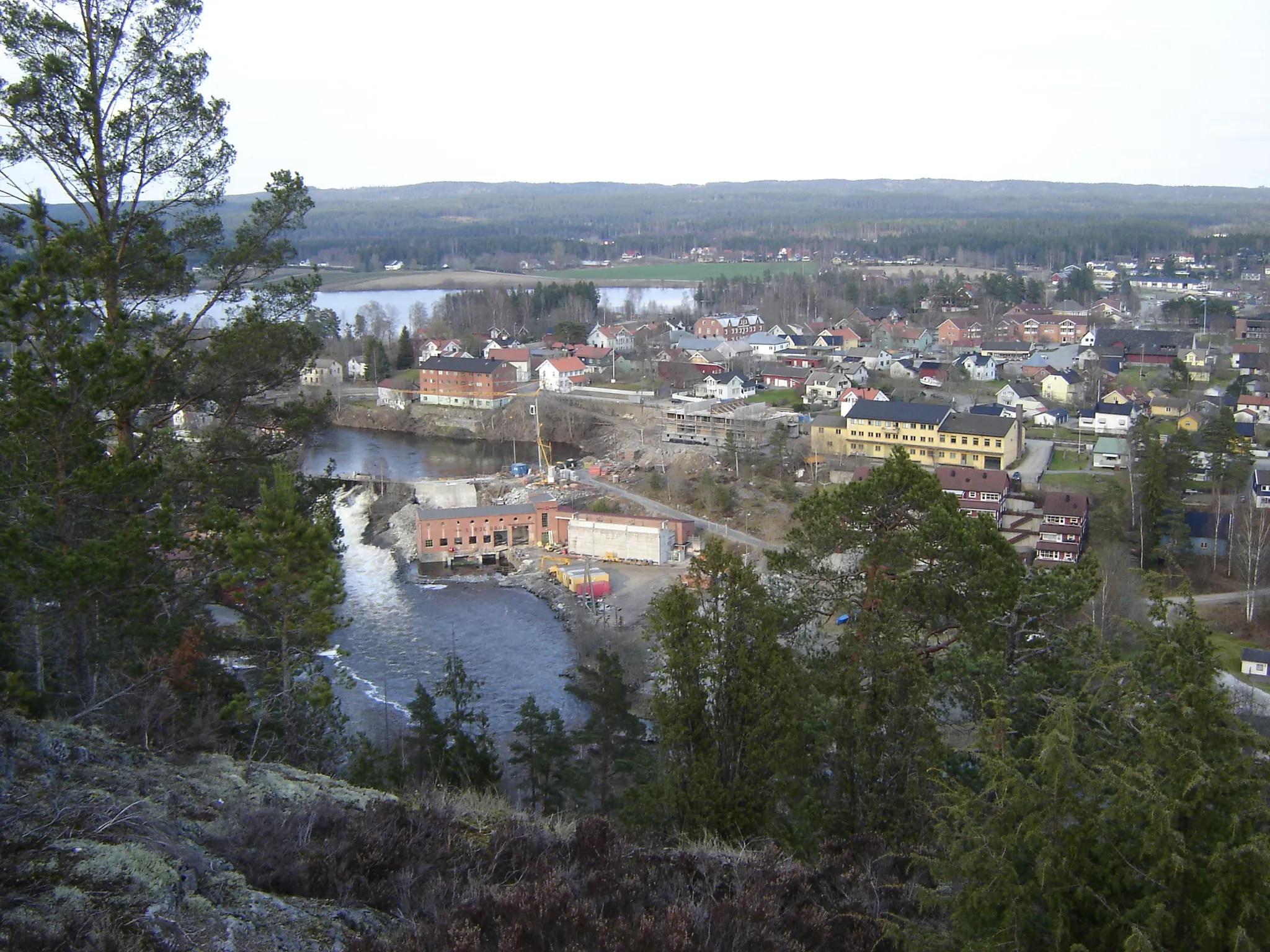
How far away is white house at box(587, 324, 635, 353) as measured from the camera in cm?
1866

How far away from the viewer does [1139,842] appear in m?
1.35

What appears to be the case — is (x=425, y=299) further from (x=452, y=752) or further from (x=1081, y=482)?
(x=452, y=752)

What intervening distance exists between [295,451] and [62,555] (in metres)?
1.14

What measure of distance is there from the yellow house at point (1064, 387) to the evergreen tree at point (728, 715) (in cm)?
1141

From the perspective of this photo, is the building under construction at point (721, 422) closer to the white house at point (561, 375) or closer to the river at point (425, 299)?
the white house at point (561, 375)

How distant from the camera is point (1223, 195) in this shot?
73.6 metres

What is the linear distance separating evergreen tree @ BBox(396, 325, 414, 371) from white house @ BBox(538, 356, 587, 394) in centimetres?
307

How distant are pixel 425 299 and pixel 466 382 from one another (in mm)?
15398

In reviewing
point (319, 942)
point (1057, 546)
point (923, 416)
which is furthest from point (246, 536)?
point (923, 416)

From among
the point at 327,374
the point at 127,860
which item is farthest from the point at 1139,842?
the point at 327,374

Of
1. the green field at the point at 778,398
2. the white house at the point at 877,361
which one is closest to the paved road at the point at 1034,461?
the green field at the point at 778,398

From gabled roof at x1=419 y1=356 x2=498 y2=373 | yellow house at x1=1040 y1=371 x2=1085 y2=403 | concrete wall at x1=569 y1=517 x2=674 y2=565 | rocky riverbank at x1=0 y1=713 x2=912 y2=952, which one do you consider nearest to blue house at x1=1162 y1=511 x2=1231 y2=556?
concrete wall at x1=569 y1=517 x2=674 y2=565

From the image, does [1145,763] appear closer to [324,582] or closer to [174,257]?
[324,582]

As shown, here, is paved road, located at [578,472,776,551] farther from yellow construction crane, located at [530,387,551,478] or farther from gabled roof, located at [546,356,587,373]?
gabled roof, located at [546,356,587,373]
